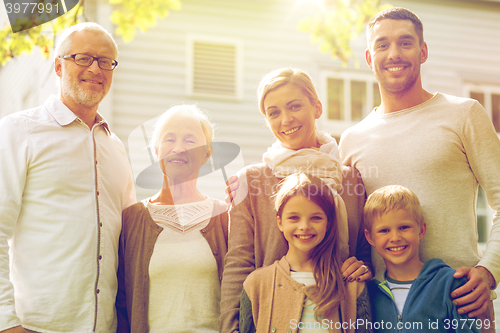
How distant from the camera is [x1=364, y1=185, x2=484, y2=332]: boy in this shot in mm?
2074

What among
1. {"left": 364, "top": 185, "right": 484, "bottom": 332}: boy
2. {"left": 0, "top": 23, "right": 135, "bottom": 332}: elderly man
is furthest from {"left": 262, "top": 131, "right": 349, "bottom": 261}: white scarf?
{"left": 0, "top": 23, "right": 135, "bottom": 332}: elderly man

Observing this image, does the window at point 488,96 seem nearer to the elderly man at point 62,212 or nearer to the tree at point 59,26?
the tree at point 59,26

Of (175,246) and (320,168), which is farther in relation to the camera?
(175,246)

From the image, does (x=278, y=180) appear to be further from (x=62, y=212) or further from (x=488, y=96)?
(x=488, y=96)

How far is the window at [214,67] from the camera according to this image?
6.03 metres

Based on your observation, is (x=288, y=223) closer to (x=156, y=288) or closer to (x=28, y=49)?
(x=156, y=288)

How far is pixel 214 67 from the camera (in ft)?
19.8

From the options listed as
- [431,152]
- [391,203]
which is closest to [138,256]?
[391,203]

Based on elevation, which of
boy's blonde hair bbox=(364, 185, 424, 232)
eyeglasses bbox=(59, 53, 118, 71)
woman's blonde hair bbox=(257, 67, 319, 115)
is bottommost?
boy's blonde hair bbox=(364, 185, 424, 232)

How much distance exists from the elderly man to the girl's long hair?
A: 3.02ft

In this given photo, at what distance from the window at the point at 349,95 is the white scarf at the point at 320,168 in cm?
420

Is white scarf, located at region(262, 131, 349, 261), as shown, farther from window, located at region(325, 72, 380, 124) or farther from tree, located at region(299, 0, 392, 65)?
window, located at region(325, 72, 380, 124)

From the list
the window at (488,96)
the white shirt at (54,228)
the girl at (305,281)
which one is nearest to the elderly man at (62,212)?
the white shirt at (54,228)

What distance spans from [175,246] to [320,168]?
0.85 m
